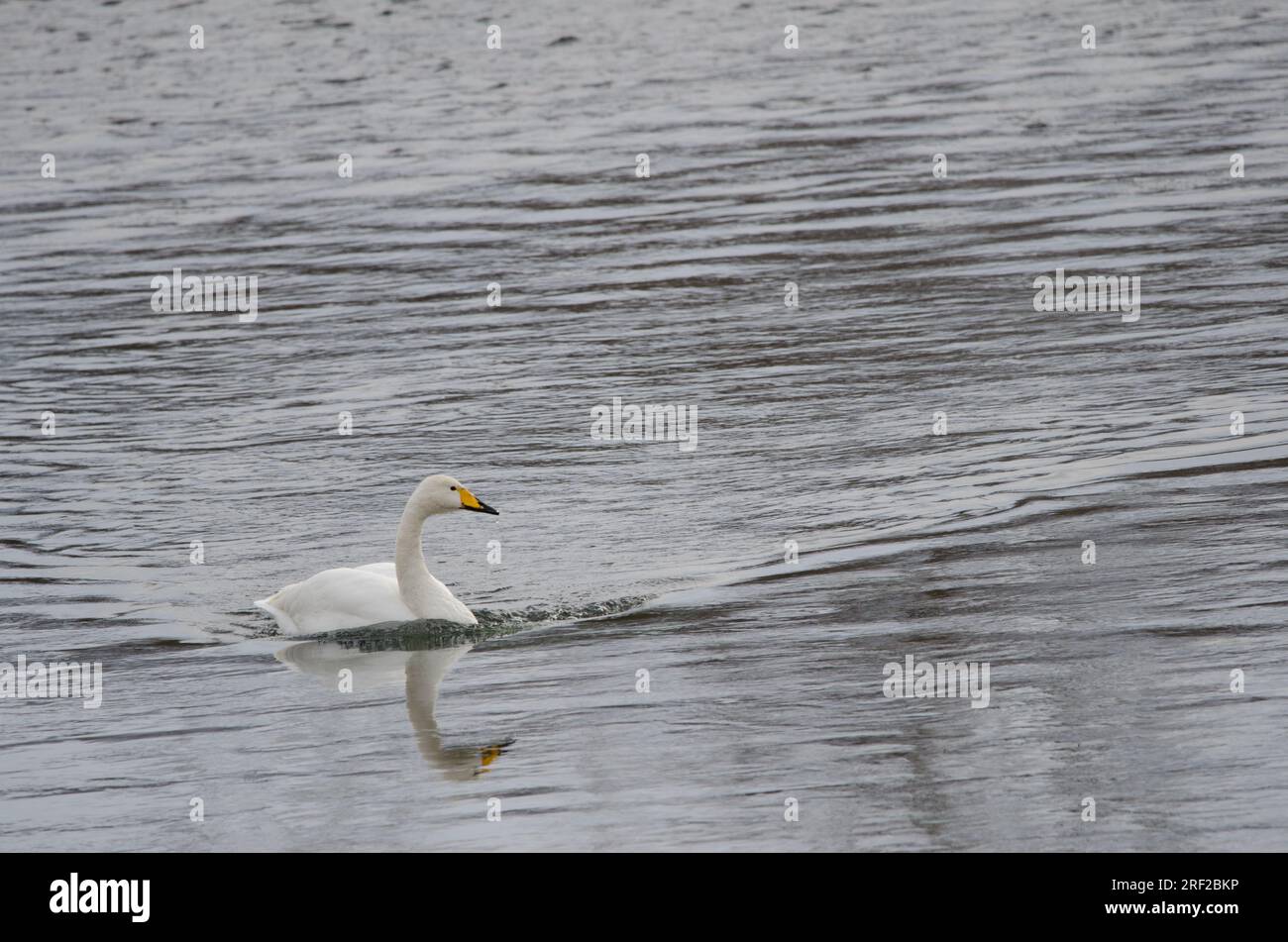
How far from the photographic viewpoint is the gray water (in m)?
8.92

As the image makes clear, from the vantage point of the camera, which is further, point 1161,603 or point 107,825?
point 1161,603

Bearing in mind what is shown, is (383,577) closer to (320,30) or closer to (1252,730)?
(1252,730)

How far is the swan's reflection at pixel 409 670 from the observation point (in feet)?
31.0

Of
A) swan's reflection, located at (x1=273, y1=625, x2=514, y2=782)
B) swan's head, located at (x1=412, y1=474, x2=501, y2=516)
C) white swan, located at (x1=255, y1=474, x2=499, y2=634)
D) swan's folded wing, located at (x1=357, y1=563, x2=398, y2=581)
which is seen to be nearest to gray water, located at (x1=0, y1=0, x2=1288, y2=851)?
swan's reflection, located at (x1=273, y1=625, x2=514, y2=782)

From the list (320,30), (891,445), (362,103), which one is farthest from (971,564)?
(320,30)

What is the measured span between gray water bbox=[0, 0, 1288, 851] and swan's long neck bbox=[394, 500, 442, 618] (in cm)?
22

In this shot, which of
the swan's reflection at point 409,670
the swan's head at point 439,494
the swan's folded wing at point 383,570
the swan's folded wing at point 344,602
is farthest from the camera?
the swan's folded wing at point 383,570

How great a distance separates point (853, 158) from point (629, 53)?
11634mm

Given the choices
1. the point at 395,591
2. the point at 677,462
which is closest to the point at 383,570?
the point at 395,591

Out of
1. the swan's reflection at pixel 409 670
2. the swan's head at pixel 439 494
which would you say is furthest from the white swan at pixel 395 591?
the swan's reflection at pixel 409 670

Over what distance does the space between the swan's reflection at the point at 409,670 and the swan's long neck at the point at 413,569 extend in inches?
8.8

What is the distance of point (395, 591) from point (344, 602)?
0.30m

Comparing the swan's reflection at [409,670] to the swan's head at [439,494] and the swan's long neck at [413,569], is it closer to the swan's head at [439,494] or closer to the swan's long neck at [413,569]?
the swan's long neck at [413,569]

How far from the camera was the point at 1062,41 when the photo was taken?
111 feet
